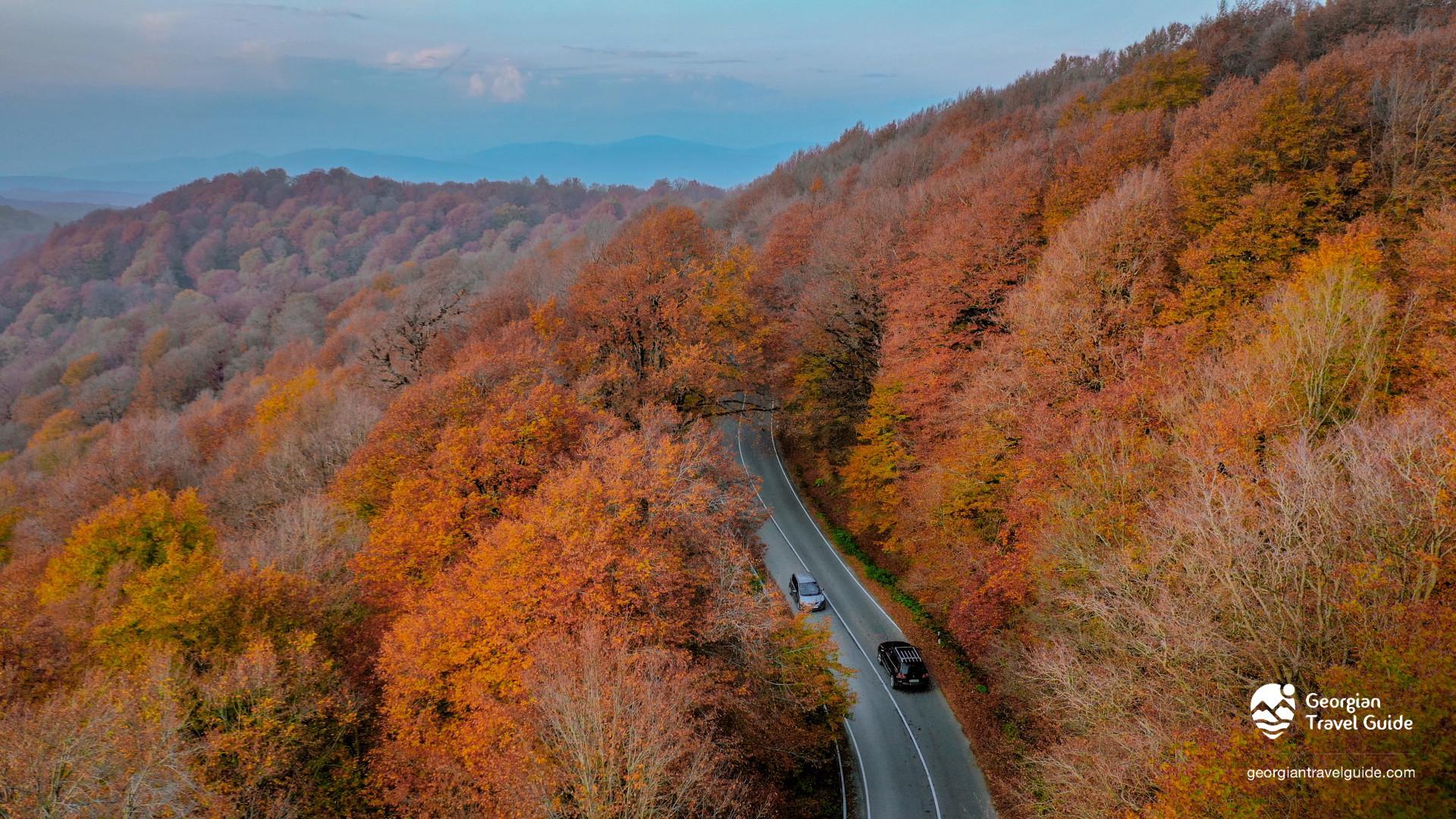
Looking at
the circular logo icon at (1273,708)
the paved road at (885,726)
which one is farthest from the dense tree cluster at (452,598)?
the circular logo icon at (1273,708)

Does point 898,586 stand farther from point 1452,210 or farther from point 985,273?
point 1452,210

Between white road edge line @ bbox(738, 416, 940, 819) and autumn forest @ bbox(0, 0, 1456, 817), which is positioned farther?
white road edge line @ bbox(738, 416, 940, 819)

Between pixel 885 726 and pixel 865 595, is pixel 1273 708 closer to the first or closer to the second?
pixel 885 726

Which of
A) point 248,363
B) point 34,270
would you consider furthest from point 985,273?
point 34,270

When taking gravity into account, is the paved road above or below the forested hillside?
below

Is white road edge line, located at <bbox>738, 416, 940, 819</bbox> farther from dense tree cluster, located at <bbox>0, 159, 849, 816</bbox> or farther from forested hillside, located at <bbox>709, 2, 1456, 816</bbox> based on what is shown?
dense tree cluster, located at <bbox>0, 159, 849, 816</bbox>

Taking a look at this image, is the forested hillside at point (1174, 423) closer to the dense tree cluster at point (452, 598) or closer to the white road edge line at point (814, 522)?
the white road edge line at point (814, 522)

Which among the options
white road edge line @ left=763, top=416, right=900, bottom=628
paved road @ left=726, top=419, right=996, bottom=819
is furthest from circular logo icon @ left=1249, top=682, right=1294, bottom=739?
white road edge line @ left=763, top=416, right=900, bottom=628
